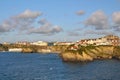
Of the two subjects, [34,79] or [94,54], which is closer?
[34,79]

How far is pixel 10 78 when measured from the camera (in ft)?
322

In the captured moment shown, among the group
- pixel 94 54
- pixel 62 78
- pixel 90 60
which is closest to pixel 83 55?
pixel 90 60

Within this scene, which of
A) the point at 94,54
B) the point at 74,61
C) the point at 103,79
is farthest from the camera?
the point at 94,54

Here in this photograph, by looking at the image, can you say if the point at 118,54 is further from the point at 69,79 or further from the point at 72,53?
the point at 69,79

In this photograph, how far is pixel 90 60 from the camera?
563 feet

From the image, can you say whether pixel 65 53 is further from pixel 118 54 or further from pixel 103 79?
pixel 103 79

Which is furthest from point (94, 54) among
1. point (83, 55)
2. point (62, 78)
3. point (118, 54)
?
point (62, 78)

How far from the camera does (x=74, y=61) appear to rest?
16288 cm

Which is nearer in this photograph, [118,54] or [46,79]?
[46,79]

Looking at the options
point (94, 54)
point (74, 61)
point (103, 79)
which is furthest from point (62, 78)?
point (94, 54)

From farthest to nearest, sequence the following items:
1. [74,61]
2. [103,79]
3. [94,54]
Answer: [94,54], [74,61], [103,79]

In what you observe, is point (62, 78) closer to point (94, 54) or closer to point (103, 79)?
point (103, 79)

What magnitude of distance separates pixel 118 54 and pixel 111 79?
105577mm

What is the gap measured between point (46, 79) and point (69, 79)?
661 cm
